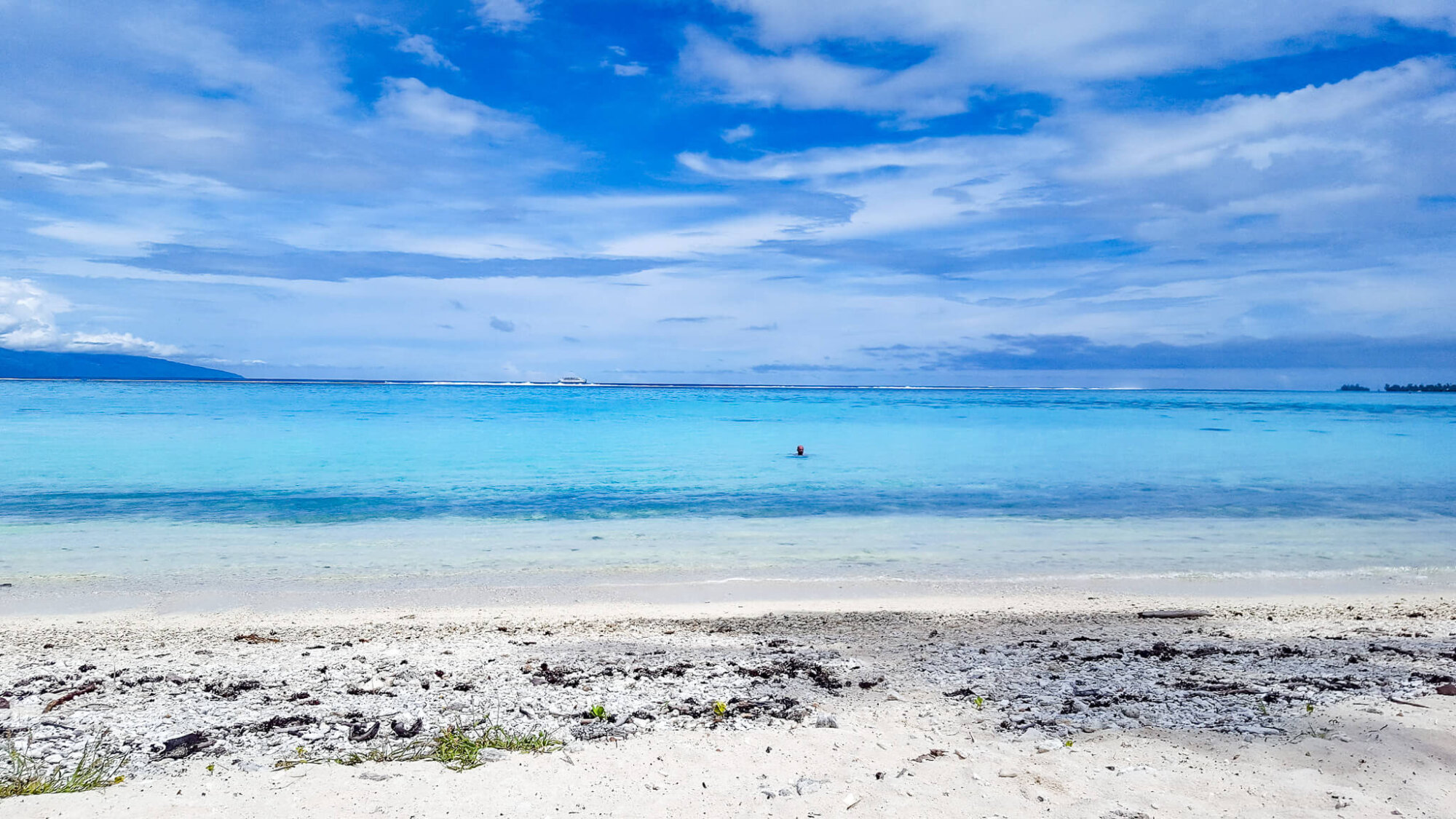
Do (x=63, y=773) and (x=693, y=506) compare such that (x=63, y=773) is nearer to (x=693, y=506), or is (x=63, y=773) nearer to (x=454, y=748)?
(x=454, y=748)

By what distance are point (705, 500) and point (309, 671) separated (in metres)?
11.6

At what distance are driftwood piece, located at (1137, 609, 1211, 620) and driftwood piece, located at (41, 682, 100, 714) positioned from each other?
30.9 ft

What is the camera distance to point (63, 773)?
4277mm

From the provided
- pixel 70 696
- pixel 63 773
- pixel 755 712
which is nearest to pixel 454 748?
pixel 755 712

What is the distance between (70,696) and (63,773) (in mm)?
1567

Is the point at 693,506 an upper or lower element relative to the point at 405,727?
lower

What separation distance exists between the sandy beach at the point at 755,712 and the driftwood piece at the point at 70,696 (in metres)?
0.02

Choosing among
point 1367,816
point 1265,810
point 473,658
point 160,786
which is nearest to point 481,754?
point 160,786

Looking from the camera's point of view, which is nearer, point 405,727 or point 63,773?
point 63,773

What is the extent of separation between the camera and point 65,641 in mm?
7266

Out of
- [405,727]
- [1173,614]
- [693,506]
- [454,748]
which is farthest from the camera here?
[693,506]

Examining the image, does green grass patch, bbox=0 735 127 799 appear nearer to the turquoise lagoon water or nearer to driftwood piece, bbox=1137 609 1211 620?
the turquoise lagoon water

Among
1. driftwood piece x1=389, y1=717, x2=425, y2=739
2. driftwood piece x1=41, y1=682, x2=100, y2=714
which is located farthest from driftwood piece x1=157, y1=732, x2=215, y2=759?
driftwood piece x1=41, y1=682, x2=100, y2=714

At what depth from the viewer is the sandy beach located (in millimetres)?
4008
